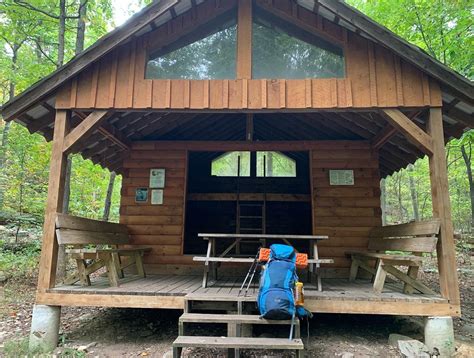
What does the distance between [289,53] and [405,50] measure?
149 cm

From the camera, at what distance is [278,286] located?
3471 mm

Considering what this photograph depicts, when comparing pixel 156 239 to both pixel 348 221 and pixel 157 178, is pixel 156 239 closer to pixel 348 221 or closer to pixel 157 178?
pixel 157 178

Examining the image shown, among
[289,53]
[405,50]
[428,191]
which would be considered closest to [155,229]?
[289,53]

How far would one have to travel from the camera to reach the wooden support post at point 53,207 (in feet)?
13.8

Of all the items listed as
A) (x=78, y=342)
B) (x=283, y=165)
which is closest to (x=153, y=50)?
(x=78, y=342)

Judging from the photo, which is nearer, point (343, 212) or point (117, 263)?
point (117, 263)

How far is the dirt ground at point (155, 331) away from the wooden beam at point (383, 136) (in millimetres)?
3042

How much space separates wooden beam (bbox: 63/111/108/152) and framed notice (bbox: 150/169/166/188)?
239 cm

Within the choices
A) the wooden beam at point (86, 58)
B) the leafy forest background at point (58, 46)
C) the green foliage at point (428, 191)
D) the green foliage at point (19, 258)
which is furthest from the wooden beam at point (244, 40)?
the green foliage at point (428, 191)

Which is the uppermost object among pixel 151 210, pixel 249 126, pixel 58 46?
pixel 58 46

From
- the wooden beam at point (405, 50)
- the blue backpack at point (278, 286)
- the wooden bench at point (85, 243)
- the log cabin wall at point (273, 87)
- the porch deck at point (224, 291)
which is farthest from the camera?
the log cabin wall at point (273, 87)

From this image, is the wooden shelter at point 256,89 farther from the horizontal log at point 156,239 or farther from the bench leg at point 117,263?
the horizontal log at point 156,239

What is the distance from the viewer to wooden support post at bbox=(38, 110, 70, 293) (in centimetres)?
421

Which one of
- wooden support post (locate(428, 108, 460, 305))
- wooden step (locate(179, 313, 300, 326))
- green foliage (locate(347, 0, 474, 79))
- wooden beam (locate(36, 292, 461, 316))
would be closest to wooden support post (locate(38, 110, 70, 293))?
wooden beam (locate(36, 292, 461, 316))
